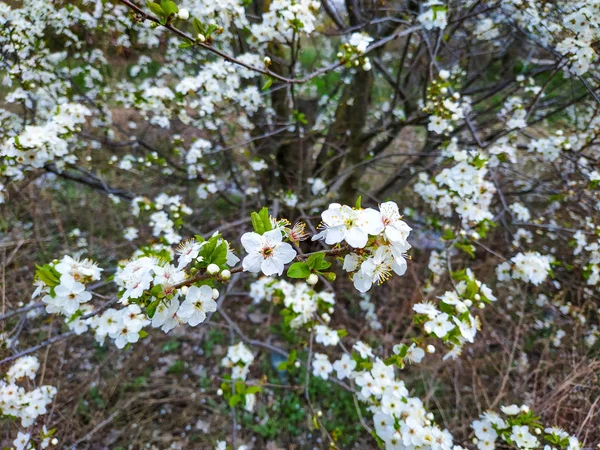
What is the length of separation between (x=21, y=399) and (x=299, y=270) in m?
1.79

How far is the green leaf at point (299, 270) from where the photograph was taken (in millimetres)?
1022

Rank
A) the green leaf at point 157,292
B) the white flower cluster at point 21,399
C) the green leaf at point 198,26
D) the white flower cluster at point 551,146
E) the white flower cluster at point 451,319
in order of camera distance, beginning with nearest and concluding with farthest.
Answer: the green leaf at point 157,292 < the green leaf at point 198,26 < the white flower cluster at point 451,319 < the white flower cluster at point 21,399 < the white flower cluster at point 551,146

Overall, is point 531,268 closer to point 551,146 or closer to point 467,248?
point 467,248

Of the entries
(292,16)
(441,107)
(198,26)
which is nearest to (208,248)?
(198,26)

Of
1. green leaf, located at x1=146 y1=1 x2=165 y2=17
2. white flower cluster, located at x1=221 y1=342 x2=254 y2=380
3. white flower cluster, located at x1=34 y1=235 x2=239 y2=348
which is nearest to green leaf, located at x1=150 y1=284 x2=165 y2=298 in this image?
white flower cluster, located at x1=34 y1=235 x2=239 y2=348

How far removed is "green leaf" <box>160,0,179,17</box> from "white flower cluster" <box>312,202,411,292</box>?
816 mm

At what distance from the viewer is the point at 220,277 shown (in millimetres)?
1045

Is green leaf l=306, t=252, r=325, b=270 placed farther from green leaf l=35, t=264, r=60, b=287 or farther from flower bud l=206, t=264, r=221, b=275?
green leaf l=35, t=264, r=60, b=287

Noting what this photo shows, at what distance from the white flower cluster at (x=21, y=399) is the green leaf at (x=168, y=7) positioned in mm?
1949

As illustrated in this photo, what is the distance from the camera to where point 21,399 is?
185 cm

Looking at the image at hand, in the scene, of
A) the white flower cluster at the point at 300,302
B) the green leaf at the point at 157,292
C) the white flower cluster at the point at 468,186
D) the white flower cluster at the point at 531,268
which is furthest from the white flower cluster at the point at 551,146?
the green leaf at the point at 157,292

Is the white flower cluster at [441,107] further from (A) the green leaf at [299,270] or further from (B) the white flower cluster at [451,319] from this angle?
(A) the green leaf at [299,270]

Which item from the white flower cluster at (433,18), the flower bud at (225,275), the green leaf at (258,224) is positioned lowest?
the flower bud at (225,275)

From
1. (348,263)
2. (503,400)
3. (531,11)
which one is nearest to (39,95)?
(348,263)
